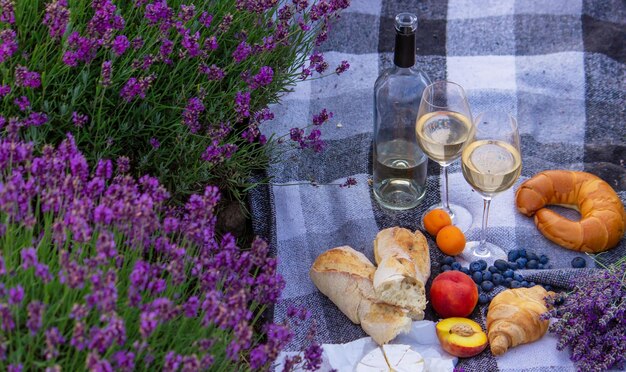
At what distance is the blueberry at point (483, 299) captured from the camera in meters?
2.14

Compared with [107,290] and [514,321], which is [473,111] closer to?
[514,321]

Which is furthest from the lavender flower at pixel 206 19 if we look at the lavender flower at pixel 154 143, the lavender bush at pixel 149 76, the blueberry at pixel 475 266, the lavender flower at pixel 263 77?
the blueberry at pixel 475 266

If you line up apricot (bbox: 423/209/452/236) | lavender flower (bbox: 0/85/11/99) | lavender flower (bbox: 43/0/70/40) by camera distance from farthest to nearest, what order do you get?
1. apricot (bbox: 423/209/452/236)
2. lavender flower (bbox: 0/85/11/99)
3. lavender flower (bbox: 43/0/70/40)

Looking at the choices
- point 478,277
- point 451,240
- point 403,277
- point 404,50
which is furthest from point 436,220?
point 404,50

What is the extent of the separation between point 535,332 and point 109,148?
1.06 metres

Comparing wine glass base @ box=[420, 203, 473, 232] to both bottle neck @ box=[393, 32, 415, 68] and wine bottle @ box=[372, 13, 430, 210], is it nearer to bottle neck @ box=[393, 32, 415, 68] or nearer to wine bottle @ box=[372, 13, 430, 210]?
wine bottle @ box=[372, 13, 430, 210]

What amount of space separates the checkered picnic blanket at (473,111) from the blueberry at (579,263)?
26mm

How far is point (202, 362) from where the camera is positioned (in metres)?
1.28

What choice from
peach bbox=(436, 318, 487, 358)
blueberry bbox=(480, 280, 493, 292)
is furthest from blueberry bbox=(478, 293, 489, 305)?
peach bbox=(436, 318, 487, 358)

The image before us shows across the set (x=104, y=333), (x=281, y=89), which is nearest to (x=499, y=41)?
(x=281, y=89)

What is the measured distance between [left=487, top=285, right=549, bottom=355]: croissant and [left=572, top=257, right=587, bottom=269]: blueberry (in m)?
0.21

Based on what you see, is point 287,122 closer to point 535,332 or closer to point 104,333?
point 535,332

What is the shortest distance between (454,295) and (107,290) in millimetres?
1078

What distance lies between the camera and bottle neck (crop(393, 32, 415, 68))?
2.23 metres
